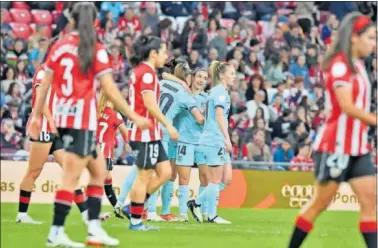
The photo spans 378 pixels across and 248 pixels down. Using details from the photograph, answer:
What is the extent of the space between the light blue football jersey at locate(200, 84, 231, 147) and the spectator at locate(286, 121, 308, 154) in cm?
811

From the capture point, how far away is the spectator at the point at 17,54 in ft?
79.6

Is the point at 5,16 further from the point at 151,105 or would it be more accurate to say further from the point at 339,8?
the point at 151,105

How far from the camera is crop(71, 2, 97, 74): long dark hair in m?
10.4

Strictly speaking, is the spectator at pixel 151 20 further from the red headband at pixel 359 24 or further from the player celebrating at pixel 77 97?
the red headband at pixel 359 24

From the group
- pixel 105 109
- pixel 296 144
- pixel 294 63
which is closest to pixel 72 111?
pixel 105 109

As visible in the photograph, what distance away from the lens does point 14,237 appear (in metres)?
12.7

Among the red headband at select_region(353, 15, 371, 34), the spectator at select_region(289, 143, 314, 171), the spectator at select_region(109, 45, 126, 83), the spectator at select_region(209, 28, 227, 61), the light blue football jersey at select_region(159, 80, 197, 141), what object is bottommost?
the spectator at select_region(289, 143, 314, 171)

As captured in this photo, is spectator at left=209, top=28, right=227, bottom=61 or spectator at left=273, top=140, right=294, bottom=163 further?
spectator at left=209, top=28, right=227, bottom=61

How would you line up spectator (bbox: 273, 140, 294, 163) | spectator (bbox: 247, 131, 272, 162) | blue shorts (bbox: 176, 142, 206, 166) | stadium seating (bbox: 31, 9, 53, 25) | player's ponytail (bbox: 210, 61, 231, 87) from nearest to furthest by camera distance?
player's ponytail (bbox: 210, 61, 231, 87), blue shorts (bbox: 176, 142, 206, 166), spectator (bbox: 247, 131, 272, 162), spectator (bbox: 273, 140, 294, 163), stadium seating (bbox: 31, 9, 53, 25)

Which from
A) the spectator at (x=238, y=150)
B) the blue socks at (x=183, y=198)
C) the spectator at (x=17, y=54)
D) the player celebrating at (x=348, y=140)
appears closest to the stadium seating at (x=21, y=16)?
the spectator at (x=17, y=54)

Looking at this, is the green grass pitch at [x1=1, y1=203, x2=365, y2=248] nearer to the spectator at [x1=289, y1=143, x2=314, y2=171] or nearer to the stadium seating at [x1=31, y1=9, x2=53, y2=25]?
the spectator at [x1=289, y1=143, x2=314, y2=171]

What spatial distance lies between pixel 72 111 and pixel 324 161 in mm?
2350

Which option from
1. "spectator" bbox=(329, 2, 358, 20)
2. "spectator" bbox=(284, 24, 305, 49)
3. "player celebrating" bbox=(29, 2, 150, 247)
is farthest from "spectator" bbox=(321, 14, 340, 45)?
"player celebrating" bbox=(29, 2, 150, 247)

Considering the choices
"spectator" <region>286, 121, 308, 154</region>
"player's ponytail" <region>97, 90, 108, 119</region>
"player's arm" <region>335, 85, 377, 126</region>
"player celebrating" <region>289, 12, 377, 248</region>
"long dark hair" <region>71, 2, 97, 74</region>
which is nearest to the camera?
"player's arm" <region>335, 85, 377, 126</region>
